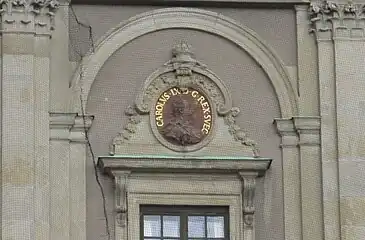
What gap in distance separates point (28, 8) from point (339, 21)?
458 cm

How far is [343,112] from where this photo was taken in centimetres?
2681

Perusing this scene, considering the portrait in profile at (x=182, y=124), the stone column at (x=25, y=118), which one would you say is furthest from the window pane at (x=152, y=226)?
the stone column at (x=25, y=118)

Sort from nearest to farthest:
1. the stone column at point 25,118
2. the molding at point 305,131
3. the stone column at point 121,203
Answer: the stone column at point 25,118 < the stone column at point 121,203 < the molding at point 305,131

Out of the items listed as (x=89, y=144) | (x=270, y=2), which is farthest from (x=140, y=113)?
(x=270, y=2)

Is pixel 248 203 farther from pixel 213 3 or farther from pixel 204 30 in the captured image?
pixel 213 3

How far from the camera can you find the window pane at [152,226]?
2645 cm

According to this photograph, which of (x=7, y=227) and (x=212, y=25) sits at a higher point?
(x=212, y=25)

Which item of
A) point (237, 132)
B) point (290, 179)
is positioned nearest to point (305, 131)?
point (290, 179)

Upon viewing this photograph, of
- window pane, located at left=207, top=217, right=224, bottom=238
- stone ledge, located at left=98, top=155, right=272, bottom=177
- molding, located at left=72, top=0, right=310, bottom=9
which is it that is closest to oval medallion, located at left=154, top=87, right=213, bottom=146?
stone ledge, located at left=98, top=155, right=272, bottom=177

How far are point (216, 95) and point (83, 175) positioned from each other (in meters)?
2.32

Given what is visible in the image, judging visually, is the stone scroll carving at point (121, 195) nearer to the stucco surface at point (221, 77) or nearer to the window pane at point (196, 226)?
the stucco surface at point (221, 77)

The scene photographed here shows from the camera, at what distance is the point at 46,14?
26.9 m

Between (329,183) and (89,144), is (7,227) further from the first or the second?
(329,183)

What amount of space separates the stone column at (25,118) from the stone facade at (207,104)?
2 cm
